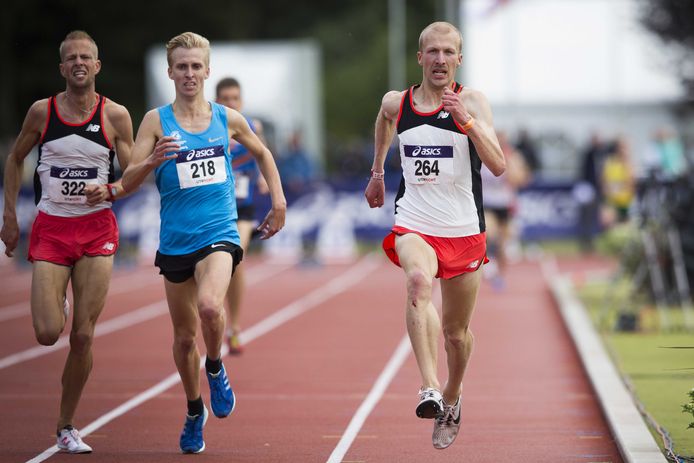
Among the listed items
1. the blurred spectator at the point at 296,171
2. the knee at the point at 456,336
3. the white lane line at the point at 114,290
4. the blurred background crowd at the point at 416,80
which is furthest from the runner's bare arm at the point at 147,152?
the blurred spectator at the point at 296,171

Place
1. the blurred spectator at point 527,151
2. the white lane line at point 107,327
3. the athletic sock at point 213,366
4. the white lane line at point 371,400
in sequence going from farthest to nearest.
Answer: the blurred spectator at point 527,151
the white lane line at point 107,327
the white lane line at point 371,400
the athletic sock at point 213,366

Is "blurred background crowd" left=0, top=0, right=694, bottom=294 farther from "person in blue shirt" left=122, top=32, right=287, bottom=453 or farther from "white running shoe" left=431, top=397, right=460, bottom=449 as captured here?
"person in blue shirt" left=122, top=32, right=287, bottom=453

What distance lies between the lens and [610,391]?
33.0 feet

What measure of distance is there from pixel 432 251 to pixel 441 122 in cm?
72

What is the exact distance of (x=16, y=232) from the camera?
820 centimetres

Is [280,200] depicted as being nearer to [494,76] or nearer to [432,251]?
[432,251]

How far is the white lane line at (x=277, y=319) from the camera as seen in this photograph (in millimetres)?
9070

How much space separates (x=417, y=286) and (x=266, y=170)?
50.3 inches

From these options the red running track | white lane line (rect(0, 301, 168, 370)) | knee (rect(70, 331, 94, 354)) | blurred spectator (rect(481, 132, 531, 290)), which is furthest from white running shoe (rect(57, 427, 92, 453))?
blurred spectator (rect(481, 132, 531, 290))

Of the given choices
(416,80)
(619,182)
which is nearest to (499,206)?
(619,182)

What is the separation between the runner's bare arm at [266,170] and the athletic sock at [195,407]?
3.40 ft

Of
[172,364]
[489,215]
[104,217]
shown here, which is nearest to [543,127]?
[489,215]

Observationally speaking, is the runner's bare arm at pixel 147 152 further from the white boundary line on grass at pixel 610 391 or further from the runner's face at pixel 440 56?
the white boundary line on grass at pixel 610 391

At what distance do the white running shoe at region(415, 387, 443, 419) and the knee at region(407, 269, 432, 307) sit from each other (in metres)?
0.54
